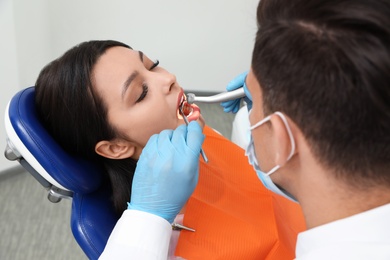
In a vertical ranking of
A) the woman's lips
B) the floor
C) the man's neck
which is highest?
the man's neck

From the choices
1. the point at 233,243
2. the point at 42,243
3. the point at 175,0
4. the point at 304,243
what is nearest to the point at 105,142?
the point at 233,243

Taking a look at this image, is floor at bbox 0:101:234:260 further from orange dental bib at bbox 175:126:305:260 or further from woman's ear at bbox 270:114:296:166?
woman's ear at bbox 270:114:296:166

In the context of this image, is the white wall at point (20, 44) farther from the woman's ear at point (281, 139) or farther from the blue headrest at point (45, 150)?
the woman's ear at point (281, 139)

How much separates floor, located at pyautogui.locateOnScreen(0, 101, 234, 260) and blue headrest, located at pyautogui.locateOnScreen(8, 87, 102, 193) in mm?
1064

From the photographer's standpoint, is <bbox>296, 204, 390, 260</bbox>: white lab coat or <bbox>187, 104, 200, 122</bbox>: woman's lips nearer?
<bbox>296, 204, 390, 260</bbox>: white lab coat

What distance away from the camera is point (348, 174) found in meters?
0.75

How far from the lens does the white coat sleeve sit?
1.06m

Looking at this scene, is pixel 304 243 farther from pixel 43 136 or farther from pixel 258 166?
pixel 43 136

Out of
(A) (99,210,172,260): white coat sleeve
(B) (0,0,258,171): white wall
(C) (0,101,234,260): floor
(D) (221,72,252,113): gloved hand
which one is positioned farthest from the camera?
(B) (0,0,258,171): white wall

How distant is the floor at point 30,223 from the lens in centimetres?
216

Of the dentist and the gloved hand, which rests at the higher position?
the dentist

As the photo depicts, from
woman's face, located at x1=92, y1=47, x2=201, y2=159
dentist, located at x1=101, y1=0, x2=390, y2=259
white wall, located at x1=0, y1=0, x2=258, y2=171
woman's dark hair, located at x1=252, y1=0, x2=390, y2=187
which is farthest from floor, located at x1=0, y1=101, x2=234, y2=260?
woman's dark hair, located at x1=252, y1=0, x2=390, y2=187

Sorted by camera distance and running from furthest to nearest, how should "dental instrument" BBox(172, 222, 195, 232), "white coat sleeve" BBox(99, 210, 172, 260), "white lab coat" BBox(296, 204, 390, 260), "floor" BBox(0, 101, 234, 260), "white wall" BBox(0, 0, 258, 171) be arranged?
"white wall" BBox(0, 0, 258, 171) → "floor" BBox(0, 101, 234, 260) → "dental instrument" BBox(172, 222, 195, 232) → "white coat sleeve" BBox(99, 210, 172, 260) → "white lab coat" BBox(296, 204, 390, 260)

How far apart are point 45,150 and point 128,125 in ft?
0.80
